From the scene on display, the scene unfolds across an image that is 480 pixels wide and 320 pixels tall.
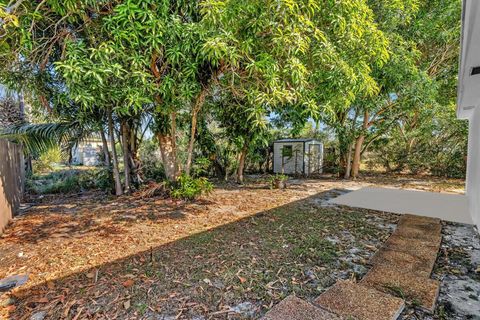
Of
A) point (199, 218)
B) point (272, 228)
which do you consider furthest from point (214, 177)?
point (272, 228)

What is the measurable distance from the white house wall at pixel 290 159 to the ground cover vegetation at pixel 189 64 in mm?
3901

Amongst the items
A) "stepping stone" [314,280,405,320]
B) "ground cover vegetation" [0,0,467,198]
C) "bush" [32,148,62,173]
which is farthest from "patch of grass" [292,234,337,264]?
"bush" [32,148,62,173]

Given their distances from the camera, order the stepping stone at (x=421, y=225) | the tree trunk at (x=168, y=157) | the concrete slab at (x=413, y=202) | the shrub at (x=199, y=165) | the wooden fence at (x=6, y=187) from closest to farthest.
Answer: the wooden fence at (x=6, y=187)
the stepping stone at (x=421, y=225)
the concrete slab at (x=413, y=202)
the tree trunk at (x=168, y=157)
the shrub at (x=199, y=165)

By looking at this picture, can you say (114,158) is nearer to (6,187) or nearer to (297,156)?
(6,187)

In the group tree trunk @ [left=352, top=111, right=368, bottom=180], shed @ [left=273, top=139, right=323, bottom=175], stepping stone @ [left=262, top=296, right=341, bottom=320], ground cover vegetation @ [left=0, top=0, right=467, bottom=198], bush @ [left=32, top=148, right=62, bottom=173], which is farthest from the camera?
shed @ [left=273, top=139, right=323, bottom=175]

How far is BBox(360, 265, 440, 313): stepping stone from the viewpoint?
2.07 m

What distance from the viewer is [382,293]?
6.91 ft

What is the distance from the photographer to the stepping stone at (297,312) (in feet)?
5.91

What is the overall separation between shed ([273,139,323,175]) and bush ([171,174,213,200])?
651 cm

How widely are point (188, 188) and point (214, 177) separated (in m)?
4.26

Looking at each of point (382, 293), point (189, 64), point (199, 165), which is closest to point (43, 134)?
point (199, 165)

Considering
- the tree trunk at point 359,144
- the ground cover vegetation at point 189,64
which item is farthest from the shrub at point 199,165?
the tree trunk at point 359,144

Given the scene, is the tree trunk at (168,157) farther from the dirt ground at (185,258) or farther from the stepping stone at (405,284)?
the stepping stone at (405,284)

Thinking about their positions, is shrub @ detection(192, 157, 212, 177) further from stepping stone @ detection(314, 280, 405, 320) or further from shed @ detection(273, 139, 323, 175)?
stepping stone @ detection(314, 280, 405, 320)
